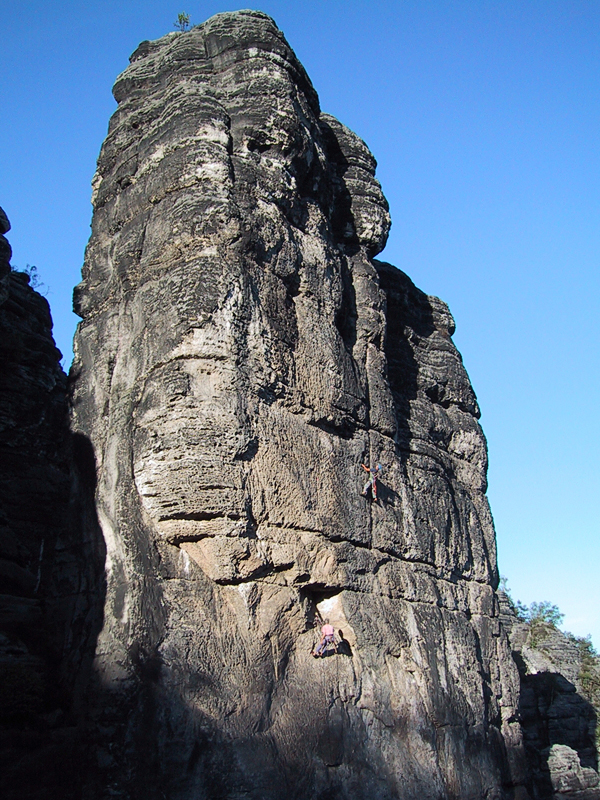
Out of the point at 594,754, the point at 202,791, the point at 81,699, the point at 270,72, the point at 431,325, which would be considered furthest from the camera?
the point at 594,754

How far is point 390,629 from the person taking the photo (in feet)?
40.5

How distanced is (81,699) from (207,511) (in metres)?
2.83

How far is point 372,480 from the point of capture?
13094mm

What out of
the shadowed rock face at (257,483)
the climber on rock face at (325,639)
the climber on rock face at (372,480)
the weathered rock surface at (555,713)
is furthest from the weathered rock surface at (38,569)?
the weathered rock surface at (555,713)

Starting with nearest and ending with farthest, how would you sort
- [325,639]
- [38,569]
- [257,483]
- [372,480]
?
[257,483], [325,639], [38,569], [372,480]

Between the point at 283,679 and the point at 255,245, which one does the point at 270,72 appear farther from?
the point at 283,679

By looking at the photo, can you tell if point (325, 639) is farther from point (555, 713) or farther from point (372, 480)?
point (555, 713)

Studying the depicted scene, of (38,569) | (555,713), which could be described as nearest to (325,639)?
(38,569)

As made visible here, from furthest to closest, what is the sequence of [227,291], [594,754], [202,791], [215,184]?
[594,754], [215,184], [227,291], [202,791]

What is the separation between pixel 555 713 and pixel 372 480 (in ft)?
42.7

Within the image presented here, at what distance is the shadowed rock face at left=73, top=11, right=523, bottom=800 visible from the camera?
10.1 meters

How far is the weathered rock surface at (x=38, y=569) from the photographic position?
10.3 metres

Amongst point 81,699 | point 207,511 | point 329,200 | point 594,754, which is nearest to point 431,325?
point 329,200

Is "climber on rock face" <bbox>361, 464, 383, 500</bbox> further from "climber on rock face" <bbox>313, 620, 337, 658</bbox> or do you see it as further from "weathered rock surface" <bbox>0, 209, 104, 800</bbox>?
"weathered rock surface" <bbox>0, 209, 104, 800</bbox>
